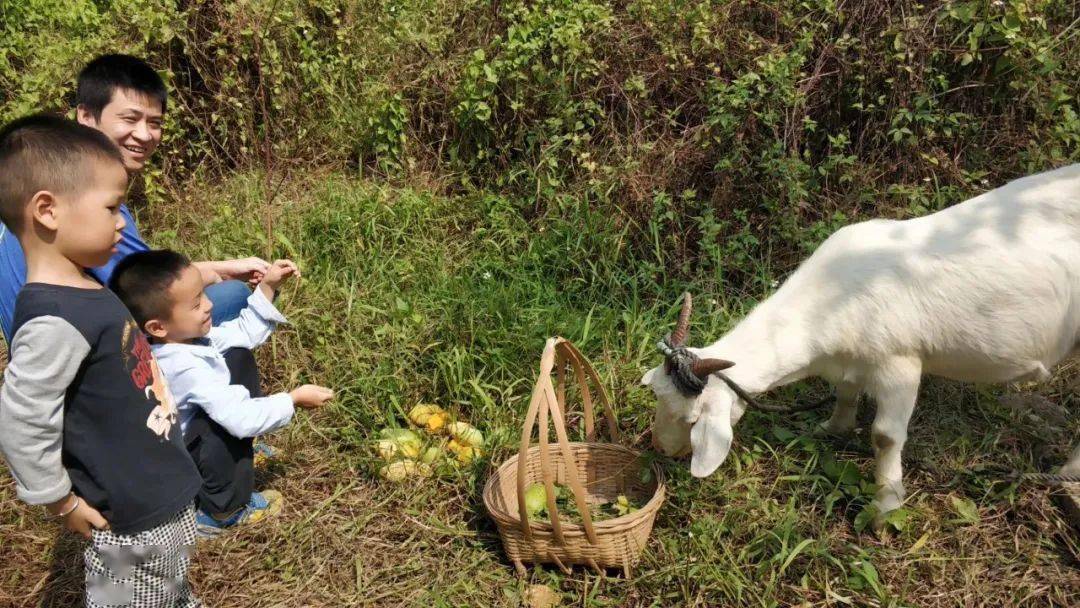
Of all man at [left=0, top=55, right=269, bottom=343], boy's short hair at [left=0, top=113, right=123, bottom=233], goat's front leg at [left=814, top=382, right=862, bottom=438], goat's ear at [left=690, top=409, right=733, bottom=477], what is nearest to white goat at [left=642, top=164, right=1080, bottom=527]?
goat's ear at [left=690, top=409, right=733, bottom=477]

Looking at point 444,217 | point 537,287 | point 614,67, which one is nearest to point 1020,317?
point 537,287

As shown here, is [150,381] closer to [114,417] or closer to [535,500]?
[114,417]

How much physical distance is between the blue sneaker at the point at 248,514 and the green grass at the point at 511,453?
0.05m

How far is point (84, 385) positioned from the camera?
2.17 m

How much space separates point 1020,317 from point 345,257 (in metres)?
3.49

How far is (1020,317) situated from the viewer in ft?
9.69

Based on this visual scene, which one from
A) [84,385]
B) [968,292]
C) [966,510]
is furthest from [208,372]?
[966,510]

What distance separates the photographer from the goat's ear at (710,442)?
2.90 m

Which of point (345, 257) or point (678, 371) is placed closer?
point (678, 371)

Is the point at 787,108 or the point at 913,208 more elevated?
the point at 787,108

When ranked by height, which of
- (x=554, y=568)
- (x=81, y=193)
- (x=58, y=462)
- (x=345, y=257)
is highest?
(x=81, y=193)

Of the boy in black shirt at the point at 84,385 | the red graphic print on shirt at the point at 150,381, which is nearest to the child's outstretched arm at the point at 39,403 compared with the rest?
the boy in black shirt at the point at 84,385

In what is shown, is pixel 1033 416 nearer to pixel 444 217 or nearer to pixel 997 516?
pixel 997 516

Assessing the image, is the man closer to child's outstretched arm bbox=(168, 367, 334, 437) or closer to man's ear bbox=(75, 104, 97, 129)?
man's ear bbox=(75, 104, 97, 129)
